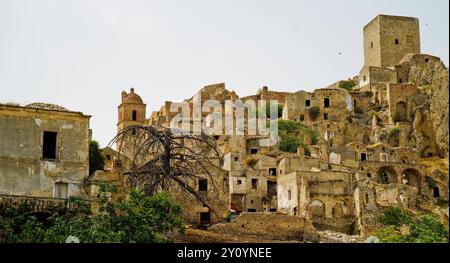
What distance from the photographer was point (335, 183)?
149 feet

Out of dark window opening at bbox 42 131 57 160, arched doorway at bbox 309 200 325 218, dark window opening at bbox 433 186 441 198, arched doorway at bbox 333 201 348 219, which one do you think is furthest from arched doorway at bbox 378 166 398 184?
dark window opening at bbox 42 131 57 160

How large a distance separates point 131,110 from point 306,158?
53.5 ft

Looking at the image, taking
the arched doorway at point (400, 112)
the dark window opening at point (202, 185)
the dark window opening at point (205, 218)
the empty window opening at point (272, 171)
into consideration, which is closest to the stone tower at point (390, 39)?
the arched doorway at point (400, 112)

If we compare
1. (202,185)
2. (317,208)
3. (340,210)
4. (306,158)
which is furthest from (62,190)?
(306,158)

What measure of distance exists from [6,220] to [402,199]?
30.1 meters

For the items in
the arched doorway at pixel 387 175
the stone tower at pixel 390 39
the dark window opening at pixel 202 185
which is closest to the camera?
the dark window opening at pixel 202 185

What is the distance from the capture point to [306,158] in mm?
49906

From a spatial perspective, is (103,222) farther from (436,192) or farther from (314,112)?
(314,112)

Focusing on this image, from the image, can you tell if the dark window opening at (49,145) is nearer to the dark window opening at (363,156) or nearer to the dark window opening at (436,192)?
the dark window opening at (436,192)

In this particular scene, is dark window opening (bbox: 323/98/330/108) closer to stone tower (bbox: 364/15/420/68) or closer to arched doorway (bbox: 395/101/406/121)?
arched doorway (bbox: 395/101/406/121)

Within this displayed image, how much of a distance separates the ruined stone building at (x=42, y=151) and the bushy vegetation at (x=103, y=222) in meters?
4.05

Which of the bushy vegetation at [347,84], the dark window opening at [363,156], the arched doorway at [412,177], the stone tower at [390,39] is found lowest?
the arched doorway at [412,177]

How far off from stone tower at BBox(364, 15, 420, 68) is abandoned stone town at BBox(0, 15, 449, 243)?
10 centimetres

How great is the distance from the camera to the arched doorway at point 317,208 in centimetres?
4425
